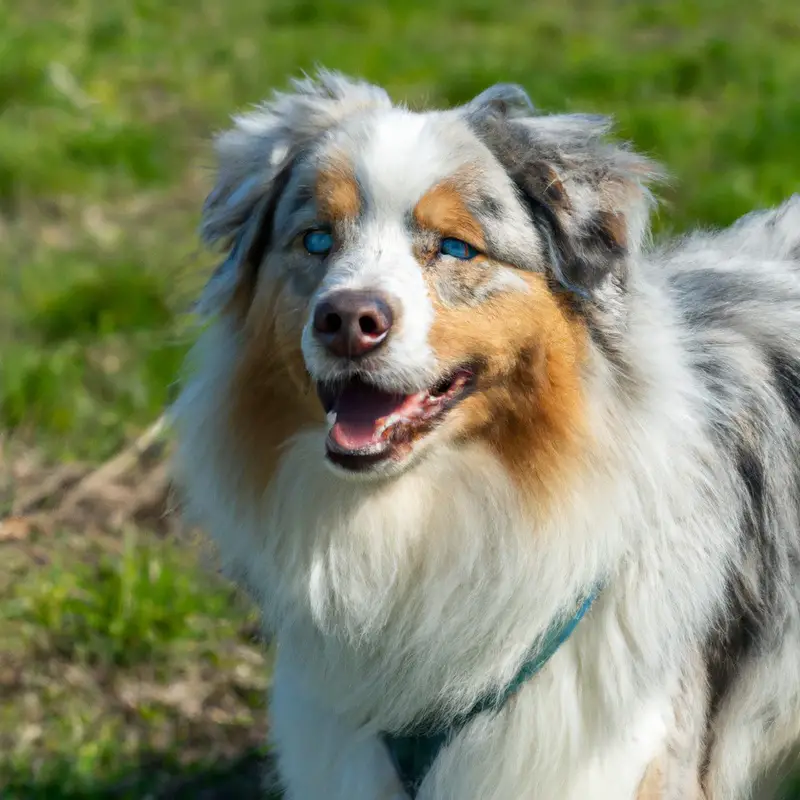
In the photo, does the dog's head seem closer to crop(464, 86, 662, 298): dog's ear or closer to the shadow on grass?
crop(464, 86, 662, 298): dog's ear

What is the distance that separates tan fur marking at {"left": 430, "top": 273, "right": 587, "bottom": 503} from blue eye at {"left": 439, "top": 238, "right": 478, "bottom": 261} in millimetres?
108

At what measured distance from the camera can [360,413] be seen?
2756 mm

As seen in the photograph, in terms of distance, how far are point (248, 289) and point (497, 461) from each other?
715 mm

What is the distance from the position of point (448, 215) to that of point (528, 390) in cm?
40

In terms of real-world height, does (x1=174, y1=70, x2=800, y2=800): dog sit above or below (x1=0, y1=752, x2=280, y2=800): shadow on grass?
above

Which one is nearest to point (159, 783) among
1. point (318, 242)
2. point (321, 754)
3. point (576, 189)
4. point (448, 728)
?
point (321, 754)

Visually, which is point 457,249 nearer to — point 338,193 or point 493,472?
point 338,193

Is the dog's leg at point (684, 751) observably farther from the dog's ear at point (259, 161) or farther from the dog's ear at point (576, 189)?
the dog's ear at point (259, 161)

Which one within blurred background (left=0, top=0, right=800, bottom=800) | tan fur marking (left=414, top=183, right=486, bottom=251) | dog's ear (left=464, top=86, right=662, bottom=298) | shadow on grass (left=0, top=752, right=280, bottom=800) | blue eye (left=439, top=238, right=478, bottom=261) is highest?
dog's ear (left=464, top=86, right=662, bottom=298)

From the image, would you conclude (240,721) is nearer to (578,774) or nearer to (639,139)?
(578,774)

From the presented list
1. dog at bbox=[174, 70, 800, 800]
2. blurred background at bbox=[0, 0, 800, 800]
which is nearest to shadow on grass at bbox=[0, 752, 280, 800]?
blurred background at bbox=[0, 0, 800, 800]

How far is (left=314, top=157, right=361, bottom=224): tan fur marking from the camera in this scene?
2.81 m

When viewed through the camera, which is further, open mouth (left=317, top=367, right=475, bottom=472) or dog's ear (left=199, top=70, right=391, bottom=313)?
dog's ear (left=199, top=70, right=391, bottom=313)

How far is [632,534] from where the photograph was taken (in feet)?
9.26
